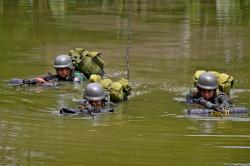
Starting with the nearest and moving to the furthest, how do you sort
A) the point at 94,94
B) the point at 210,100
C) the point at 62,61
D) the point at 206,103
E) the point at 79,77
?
the point at 94,94
the point at 206,103
the point at 210,100
the point at 62,61
the point at 79,77

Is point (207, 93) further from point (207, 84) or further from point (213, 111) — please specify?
point (213, 111)

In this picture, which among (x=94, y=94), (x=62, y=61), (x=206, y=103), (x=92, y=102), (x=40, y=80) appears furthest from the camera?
(x=62, y=61)

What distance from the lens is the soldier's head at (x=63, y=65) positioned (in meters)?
16.6

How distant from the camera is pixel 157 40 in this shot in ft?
80.8

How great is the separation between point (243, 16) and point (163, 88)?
1896 centimetres

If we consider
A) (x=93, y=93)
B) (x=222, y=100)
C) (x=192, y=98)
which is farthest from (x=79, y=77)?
(x=222, y=100)

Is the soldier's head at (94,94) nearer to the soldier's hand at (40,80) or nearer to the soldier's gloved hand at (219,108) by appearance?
the soldier's gloved hand at (219,108)

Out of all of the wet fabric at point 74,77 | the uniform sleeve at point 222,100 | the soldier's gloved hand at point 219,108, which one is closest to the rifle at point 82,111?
the soldier's gloved hand at point 219,108

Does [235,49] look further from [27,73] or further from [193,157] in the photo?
[193,157]

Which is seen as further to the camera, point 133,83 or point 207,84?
point 133,83

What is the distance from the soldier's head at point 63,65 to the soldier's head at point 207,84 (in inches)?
161

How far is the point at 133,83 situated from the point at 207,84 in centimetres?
373

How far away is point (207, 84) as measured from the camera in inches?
538

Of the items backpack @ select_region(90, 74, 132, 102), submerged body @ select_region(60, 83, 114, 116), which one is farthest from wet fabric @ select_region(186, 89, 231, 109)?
submerged body @ select_region(60, 83, 114, 116)
